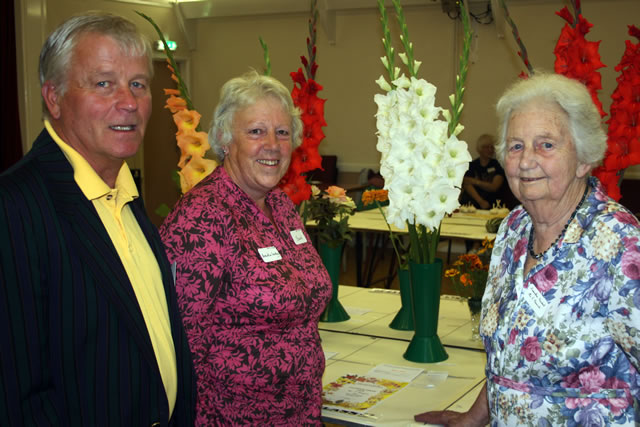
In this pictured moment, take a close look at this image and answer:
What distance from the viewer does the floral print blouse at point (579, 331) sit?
1.42m

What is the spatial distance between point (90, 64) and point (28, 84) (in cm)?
703

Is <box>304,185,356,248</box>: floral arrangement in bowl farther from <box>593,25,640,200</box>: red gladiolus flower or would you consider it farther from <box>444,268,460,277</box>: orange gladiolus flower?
<box>593,25,640,200</box>: red gladiolus flower

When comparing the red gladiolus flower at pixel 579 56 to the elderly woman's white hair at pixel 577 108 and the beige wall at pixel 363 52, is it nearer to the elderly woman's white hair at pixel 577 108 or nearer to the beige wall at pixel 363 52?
the elderly woman's white hair at pixel 577 108

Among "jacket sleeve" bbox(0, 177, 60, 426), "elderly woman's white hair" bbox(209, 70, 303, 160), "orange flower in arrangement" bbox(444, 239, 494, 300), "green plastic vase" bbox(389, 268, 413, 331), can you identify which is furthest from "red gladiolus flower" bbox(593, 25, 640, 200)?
"jacket sleeve" bbox(0, 177, 60, 426)

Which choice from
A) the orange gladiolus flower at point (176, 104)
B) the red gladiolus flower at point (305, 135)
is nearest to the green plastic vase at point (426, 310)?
the red gladiolus flower at point (305, 135)

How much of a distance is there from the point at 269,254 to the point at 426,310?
72cm

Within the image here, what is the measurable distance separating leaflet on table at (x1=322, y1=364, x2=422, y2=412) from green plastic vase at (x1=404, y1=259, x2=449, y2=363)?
8 cm

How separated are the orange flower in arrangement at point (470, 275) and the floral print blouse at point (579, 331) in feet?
3.39

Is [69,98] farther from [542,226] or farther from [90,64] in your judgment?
[542,226]

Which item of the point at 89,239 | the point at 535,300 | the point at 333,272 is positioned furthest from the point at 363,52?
the point at 89,239

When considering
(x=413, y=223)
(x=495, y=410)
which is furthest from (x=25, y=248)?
(x=413, y=223)

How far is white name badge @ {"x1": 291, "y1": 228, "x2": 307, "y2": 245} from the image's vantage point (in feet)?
6.97

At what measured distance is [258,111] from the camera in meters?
2.06

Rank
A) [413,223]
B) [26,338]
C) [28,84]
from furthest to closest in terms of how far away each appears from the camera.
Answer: [28,84]
[413,223]
[26,338]
